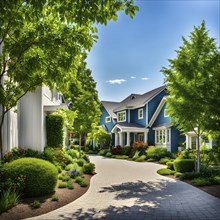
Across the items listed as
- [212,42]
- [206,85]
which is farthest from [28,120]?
[212,42]

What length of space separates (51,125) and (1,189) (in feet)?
32.4

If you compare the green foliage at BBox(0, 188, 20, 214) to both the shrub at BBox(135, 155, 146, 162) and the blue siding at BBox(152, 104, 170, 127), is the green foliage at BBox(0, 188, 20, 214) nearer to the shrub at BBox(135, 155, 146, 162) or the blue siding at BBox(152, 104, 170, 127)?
the shrub at BBox(135, 155, 146, 162)

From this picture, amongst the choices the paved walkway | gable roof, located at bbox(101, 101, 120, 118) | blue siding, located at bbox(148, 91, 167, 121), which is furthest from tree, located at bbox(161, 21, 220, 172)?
gable roof, located at bbox(101, 101, 120, 118)

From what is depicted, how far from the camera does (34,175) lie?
959cm

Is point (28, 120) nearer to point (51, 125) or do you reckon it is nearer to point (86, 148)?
point (51, 125)

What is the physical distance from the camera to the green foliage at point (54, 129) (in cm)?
1855

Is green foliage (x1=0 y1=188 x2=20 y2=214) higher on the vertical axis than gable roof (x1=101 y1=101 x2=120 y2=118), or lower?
lower

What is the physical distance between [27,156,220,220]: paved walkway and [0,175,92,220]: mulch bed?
262mm

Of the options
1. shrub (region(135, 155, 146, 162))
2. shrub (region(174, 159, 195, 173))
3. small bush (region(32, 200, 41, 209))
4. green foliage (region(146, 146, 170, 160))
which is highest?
small bush (region(32, 200, 41, 209))

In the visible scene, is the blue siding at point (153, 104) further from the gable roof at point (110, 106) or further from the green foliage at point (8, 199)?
the green foliage at point (8, 199)

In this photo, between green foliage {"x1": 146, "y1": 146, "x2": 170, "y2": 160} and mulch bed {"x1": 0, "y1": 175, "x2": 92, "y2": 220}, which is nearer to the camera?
mulch bed {"x1": 0, "y1": 175, "x2": 92, "y2": 220}

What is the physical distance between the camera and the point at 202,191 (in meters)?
11.7

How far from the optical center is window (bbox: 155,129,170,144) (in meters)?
30.7

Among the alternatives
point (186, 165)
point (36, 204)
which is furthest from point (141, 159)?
point (36, 204)
